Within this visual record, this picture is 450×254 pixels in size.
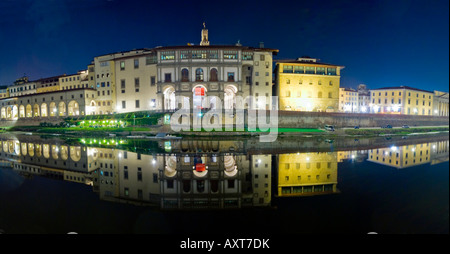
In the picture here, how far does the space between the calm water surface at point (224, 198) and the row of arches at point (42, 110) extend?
4114cm

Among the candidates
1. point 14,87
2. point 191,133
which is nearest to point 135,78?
point 191,133

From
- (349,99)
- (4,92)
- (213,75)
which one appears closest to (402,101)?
(349,99)

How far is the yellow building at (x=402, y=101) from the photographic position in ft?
176

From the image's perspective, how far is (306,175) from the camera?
900 centimetres

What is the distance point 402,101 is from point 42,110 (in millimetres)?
85153

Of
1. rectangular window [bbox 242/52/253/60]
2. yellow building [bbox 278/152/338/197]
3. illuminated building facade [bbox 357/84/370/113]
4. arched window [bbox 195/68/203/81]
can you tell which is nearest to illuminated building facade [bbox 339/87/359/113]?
illuminated building facade [bbox 357/84/370/113]

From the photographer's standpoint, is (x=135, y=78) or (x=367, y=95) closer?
(x=135, y=78)

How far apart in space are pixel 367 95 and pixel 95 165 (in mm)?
87918

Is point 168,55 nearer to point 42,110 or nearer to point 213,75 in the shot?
point 213,75

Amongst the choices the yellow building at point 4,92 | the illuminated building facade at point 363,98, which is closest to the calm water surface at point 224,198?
the illuminated building facade at point 363,98

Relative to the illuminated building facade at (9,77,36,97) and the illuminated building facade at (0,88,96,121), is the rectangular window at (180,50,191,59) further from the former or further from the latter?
the illuminated building facade at (9,77,36,97)

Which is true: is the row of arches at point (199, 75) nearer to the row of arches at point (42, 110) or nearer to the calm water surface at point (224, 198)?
the row of arches at point (42, 110)

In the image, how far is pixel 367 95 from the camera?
77688 mm
